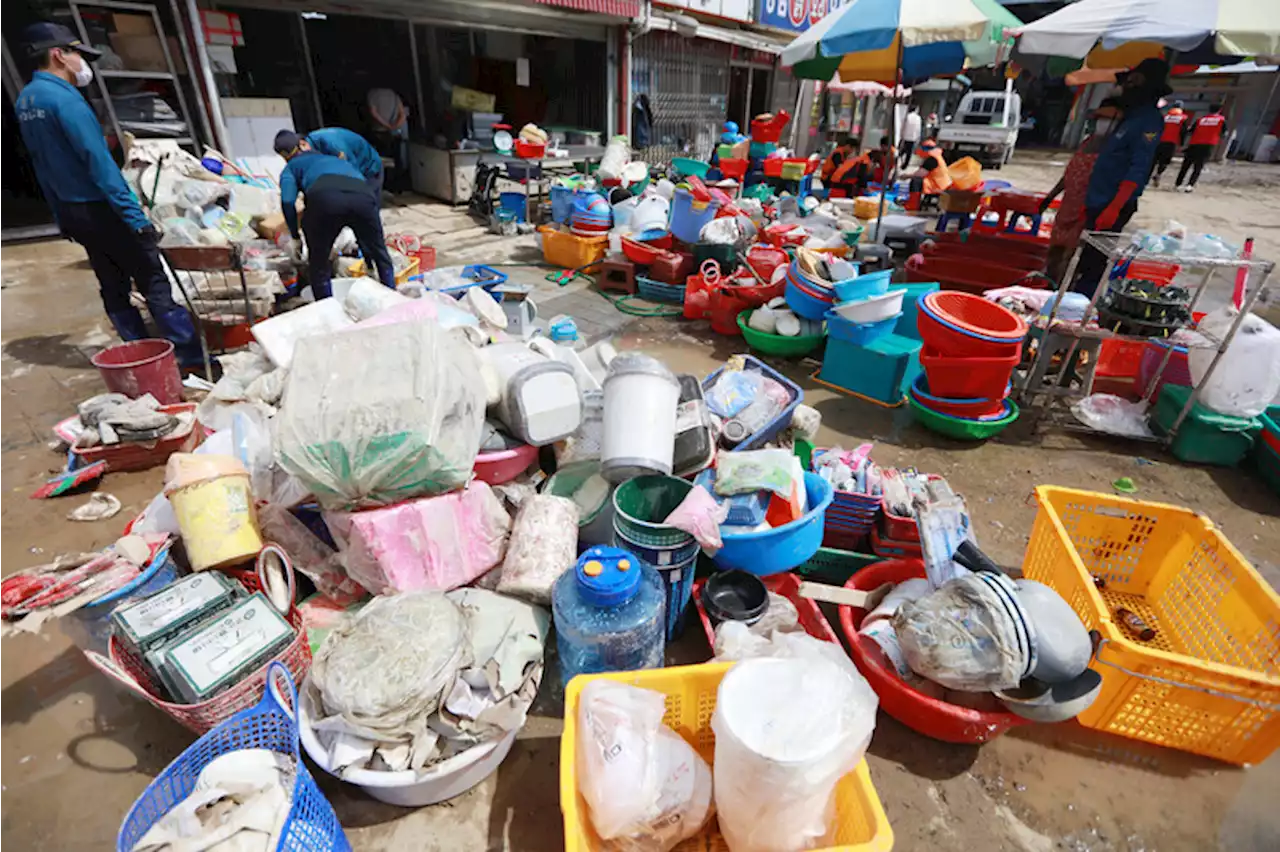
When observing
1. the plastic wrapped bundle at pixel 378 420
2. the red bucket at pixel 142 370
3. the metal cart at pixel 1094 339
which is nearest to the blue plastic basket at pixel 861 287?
the metal cart at pixel 1094 339

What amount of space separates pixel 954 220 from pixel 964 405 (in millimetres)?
5493

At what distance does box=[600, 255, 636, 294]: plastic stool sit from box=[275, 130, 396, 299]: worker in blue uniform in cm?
263

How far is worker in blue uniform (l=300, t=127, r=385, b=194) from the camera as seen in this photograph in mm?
5176

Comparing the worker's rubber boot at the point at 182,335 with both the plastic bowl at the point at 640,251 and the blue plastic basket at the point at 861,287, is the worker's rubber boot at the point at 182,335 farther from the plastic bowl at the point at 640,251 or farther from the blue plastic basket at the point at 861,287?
the blue plastic basket at the point at 861,287

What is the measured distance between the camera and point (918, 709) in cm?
224

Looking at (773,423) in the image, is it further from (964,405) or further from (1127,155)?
(1127,155)

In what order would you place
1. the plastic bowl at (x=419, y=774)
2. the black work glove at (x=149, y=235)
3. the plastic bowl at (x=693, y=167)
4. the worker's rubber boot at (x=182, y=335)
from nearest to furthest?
the plastic bowl at (x=419, y=774) → the black work glove at (x=149, y=235) → the worker's rubber boot at (x=182, y=335) → the plastic bowl at (x=693, y=167)

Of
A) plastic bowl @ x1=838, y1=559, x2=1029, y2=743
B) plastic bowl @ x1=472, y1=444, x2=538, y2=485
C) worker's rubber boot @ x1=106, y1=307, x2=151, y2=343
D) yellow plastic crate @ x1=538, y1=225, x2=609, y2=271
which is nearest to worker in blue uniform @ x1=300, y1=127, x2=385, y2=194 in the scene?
worker's rubber boot @ x1=106, y1=307, x2=151, y2=343

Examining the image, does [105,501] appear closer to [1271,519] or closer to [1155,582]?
[1155,582]

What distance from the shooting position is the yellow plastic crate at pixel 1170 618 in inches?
81.5

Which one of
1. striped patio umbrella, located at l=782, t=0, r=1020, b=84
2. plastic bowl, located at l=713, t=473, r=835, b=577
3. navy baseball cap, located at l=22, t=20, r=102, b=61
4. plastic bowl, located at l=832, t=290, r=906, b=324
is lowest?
plastic bowl, located at l=713, t=473, r=835, b=577

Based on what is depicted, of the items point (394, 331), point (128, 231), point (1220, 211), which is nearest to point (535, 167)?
point (128, 231)

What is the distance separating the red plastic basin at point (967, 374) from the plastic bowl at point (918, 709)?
2.27 meters

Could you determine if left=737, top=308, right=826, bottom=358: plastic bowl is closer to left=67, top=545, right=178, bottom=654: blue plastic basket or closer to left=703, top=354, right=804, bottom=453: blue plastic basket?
left=703, top=354, right=804, bottom=453: blue plastic basket
